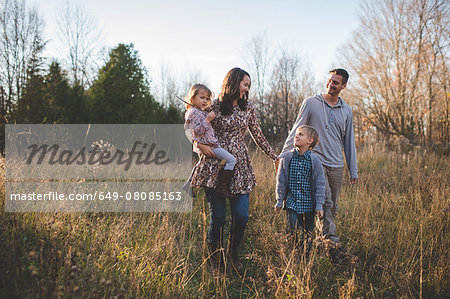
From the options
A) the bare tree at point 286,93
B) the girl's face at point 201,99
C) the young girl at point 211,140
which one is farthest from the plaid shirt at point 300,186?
the bare tree at point 286,93

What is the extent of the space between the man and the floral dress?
0.55 metres

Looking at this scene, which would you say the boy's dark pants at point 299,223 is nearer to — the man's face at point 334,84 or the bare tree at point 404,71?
the man's face at point 334,84

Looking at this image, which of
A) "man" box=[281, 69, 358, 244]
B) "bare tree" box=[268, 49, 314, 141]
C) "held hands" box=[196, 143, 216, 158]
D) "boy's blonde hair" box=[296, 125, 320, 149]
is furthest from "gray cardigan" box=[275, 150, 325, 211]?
"bare tree" box=[268, 49, 314, 141]

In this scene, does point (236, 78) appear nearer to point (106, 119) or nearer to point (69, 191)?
point (69, 191)

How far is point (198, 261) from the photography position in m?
3.16

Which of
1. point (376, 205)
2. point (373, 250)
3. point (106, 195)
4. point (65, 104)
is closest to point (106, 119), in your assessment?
point (65, 104)

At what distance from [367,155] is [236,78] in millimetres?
7375

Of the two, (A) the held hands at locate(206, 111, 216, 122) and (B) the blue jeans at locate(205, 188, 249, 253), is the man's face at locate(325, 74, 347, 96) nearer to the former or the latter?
(A) the held hands at locate(206, 111, 216, 122)

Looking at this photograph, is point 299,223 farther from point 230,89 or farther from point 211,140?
point 230,89

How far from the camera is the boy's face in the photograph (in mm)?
2953

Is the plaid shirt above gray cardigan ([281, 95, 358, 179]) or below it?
below

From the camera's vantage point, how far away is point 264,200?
4758 mm

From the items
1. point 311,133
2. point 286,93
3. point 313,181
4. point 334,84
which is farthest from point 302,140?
point 286,93

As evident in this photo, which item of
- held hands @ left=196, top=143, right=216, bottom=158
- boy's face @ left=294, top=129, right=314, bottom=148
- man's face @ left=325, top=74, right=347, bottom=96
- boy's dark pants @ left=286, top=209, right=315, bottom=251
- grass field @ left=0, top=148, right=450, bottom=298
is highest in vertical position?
man's face @ left=325, top=74, right=347, bottom=96
